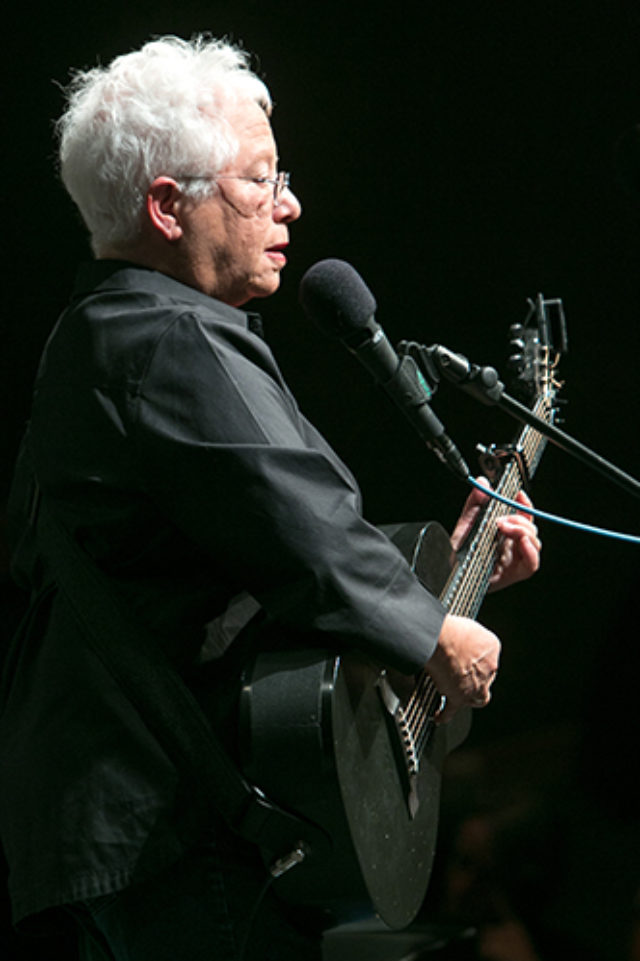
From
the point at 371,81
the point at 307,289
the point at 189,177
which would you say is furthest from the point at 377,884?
the point at 371,81

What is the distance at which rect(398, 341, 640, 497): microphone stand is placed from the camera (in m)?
1.24

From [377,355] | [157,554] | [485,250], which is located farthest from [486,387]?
[485,250]

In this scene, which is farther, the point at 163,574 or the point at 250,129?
the point at 250,129

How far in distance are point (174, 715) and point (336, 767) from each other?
0.19 m

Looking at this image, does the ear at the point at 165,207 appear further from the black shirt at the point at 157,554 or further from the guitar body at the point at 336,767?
the guitar body at the point at 336,767

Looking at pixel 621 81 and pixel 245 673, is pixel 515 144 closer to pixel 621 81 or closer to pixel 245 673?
pixel 621 81

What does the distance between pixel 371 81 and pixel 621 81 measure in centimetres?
54

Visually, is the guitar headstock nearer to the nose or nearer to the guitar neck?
the guitar neck

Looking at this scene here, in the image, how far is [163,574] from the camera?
126 cm

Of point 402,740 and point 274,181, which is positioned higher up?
point 274,181

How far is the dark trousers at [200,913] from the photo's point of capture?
119cm

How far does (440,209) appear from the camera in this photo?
7.70 feet

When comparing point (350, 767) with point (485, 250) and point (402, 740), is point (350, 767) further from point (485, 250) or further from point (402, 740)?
point (485, 250)

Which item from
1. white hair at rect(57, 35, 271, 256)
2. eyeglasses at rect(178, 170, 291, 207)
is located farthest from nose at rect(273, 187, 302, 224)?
white hair at rect(57, 35, 271, 256)
